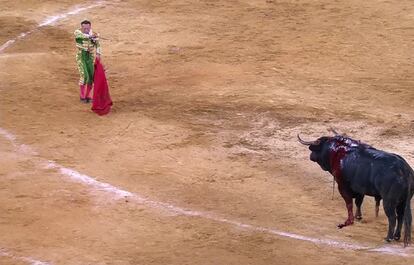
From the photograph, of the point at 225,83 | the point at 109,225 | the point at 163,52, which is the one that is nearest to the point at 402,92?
the point at 225,83

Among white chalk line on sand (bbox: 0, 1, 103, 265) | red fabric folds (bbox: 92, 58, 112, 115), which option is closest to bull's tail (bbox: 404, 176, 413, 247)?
white chalk line on sand (bbox: 0, 1, 103, 265)

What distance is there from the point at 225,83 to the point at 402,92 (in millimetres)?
3055

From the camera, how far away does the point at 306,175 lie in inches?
503

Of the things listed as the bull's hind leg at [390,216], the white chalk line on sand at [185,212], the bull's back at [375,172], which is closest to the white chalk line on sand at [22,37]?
the white chalk line on sand at [185,212]

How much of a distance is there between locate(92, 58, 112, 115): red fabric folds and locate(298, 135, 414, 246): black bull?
4.78m

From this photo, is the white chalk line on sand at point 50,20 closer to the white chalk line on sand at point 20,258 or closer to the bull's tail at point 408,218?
the white chalk line on sand at point 20,258

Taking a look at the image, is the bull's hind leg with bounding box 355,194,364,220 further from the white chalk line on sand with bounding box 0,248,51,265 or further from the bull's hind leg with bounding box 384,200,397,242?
the white chalk line on sand with bounding box 0,248,51,265

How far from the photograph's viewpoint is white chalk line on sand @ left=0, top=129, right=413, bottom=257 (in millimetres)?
10602

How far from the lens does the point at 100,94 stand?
1496cm

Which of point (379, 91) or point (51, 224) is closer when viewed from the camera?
point (51, 224)

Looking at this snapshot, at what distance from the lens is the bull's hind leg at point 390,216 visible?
34.0 ft

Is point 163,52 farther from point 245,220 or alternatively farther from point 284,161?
point 245,220

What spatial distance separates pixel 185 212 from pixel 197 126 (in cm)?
306

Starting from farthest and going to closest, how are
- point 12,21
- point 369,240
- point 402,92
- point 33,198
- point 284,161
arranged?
point 12,21
point 402,92
point 284,161
point 33,198
point 369,240
